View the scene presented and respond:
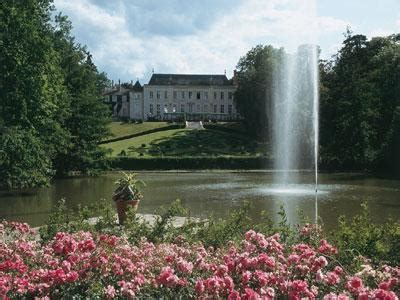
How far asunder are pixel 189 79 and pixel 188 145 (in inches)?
1792

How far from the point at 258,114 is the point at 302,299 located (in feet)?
195

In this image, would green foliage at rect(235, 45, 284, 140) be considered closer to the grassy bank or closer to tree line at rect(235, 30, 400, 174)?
the grassy bank

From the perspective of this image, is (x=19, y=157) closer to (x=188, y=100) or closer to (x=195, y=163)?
(x=195, y=163)

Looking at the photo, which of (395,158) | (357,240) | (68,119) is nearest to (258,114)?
(395,158)

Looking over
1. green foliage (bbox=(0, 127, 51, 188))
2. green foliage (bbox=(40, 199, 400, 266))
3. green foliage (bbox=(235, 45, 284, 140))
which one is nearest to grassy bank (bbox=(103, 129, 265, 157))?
green foliage (bbox=(235, 45, 284, 140))

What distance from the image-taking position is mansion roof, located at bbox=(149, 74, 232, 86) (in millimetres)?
103500

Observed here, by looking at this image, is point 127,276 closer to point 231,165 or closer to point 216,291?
point 216,291

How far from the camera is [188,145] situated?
200 feet

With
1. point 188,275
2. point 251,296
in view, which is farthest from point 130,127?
point 251,296

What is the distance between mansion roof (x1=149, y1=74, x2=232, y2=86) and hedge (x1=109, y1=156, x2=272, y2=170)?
5783 centimetres

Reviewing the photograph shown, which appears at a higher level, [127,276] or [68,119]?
[68,119]

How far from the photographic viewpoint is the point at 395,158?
40656 mm

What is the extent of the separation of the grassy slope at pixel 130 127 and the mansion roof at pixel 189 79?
90.1 feet

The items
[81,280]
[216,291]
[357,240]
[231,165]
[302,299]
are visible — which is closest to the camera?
[302,299]
